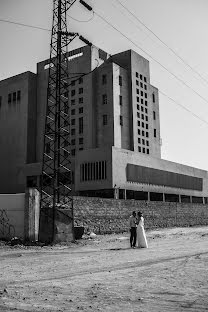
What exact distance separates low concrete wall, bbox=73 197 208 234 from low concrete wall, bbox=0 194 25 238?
555 centimetres

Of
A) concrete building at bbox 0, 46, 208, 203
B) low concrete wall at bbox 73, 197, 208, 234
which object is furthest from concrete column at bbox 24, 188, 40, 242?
concrete building at bbox 0, 46, 208, 203

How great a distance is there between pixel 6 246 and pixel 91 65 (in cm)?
5180

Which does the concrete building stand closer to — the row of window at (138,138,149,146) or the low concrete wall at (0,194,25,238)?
the row of window at (138,138,149,146)

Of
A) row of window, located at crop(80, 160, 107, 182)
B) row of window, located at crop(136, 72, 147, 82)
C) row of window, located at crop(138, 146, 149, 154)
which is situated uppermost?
row of window, located at crop(136, 72, 147, 82)

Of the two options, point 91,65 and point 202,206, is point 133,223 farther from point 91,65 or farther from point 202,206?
point 91,65

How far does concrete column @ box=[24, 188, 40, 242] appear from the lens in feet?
70.9

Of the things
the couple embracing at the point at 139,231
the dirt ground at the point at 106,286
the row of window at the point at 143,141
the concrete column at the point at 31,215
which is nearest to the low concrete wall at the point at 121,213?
the concrete column at the point at 31,215

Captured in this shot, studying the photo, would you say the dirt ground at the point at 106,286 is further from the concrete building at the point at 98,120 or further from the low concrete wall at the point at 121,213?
the concrete building at the point at 98,120

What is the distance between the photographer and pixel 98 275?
30.9 ft

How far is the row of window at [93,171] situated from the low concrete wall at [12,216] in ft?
87.4

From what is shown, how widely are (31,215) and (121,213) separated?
12.0 m

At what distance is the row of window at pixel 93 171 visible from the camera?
161 feet

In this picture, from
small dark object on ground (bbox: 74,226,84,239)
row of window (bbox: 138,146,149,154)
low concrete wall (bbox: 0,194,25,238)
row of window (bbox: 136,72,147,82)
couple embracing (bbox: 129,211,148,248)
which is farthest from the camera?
row of window (bbox: 136,72,147,82)

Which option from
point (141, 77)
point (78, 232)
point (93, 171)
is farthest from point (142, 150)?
point (78, 232)
